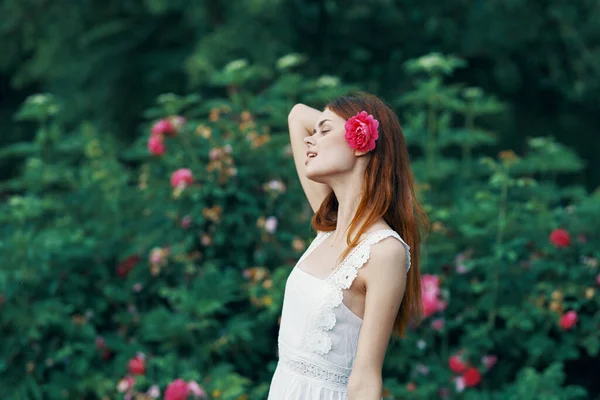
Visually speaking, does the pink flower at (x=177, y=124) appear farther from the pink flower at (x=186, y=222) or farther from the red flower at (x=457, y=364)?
the red flower at (x=457, y=364)

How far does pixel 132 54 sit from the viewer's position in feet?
34.7

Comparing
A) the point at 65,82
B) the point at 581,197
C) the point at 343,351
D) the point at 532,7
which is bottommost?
the point at 65,82

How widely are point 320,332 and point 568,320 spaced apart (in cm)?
214

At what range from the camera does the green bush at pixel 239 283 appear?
4293mm

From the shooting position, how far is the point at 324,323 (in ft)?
7.79

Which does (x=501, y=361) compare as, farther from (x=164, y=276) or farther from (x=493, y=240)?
(x=164, y=276)

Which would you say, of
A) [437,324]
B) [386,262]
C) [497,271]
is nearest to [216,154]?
[437,324]

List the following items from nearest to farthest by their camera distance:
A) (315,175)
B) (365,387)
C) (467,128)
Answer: (365,387) → (315,175) → (467,128)

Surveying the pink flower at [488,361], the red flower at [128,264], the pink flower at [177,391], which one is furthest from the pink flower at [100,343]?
the pink flower at [488,361]

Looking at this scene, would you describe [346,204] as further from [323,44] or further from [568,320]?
[323,44]

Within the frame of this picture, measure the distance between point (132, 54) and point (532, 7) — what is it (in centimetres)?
453

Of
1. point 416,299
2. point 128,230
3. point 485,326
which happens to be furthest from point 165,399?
Result: point 416,299

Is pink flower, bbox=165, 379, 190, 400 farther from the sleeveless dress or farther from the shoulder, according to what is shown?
the shoulder

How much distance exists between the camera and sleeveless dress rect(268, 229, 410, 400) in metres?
2.36
